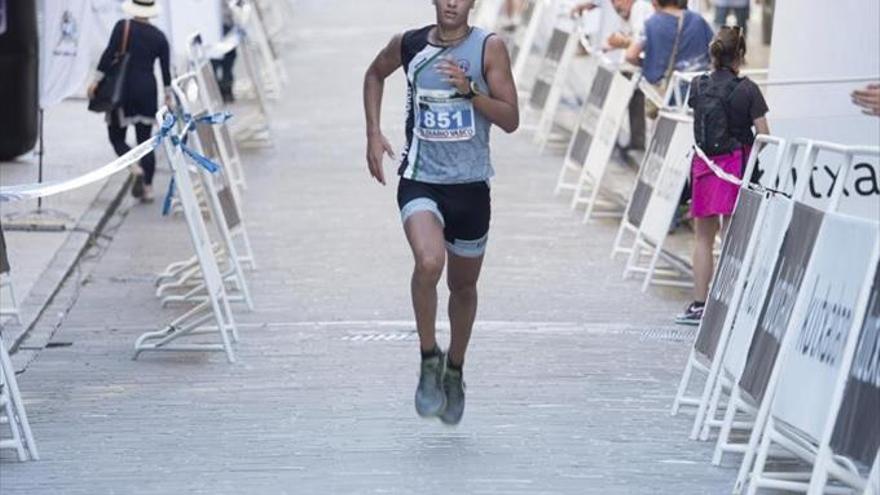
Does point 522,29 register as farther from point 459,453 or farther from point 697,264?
point 459,453

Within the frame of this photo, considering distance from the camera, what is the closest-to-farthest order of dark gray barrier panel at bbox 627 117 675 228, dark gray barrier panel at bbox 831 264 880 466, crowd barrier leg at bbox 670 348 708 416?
dark gray barrier panel at bbox 831 264 880 466 → crowd barrier leg at bbox 670 348 708 416 → dark gray barrier panel at bbox 627 117 675 228

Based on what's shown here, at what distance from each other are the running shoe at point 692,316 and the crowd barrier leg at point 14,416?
464cm

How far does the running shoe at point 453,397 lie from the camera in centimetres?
878

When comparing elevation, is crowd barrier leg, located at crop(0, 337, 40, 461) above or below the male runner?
below

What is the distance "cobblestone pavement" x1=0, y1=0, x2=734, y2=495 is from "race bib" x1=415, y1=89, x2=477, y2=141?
1.38 m

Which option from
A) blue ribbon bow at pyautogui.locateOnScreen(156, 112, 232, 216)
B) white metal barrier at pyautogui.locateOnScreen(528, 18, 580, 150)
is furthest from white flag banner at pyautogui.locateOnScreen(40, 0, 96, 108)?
white metal barrier at pyautogui.locateOnScreen(528, 18, 580, 150)

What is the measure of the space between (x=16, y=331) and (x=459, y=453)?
4.02 metres

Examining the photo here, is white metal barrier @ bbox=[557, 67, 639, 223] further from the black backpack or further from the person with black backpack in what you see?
the black backpack

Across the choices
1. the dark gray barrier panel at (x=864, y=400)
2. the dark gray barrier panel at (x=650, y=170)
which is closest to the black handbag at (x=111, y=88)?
the dark gray barrier panel at (x=650, y=170)

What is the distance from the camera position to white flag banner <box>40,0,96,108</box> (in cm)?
1594

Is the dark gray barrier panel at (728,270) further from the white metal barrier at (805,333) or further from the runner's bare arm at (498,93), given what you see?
the runner's bare arm at (498,93)

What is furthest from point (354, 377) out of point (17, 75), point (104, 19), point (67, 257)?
point (17, 75)

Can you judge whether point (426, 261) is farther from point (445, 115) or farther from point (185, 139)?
point (185, 139)

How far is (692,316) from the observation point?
11.9 meters
